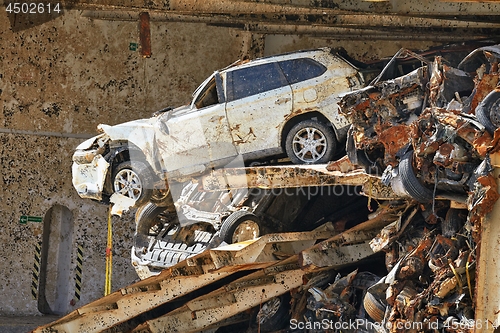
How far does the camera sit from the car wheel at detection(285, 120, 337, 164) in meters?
11.6

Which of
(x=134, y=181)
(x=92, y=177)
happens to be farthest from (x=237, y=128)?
(x=92, y=177)

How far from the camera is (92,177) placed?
42.1ft

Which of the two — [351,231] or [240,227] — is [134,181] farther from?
[351,231]

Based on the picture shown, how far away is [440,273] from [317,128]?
349 centimetres

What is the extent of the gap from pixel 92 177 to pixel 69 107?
3853 mm

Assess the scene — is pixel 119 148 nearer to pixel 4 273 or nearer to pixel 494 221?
pixel 4 273

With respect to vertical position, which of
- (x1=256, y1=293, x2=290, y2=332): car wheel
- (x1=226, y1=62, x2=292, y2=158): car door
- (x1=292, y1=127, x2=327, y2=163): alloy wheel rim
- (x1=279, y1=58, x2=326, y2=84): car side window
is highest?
(x1=279, y1=58, x2=326, y2=84): car side window

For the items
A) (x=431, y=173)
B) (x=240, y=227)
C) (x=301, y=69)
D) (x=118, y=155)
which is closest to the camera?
(x=431, y=173)

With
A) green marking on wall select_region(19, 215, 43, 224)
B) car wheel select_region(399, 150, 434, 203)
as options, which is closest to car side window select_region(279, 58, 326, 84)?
car wheel select_region(399, 150, 434, 203)

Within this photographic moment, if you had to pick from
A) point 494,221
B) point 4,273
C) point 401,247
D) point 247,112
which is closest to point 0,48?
point 4,273

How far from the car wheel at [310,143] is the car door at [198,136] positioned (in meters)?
0.86

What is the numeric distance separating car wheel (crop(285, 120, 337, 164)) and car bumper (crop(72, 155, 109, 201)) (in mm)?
2694

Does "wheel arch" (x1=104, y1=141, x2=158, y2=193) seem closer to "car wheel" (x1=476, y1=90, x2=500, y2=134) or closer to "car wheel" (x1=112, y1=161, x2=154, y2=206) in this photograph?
"car wheel" (x1=112, y1=161, x2=154, y2=206)

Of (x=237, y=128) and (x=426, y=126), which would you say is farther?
(x=237, y=128)
